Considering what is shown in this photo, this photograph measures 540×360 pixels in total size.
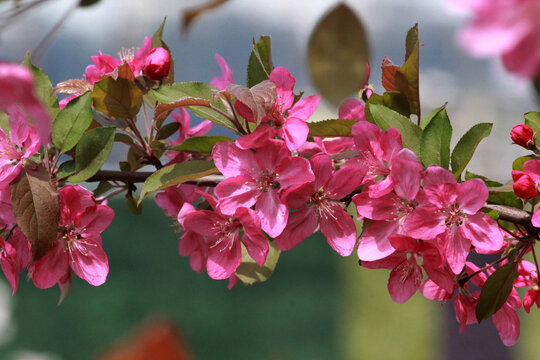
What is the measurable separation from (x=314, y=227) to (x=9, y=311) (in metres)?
4.06

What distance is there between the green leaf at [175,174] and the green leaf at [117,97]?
0.24 feet

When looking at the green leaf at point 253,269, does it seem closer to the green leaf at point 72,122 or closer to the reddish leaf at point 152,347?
the green leaf at point 72,122

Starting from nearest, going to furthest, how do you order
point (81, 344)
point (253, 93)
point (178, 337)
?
point (178, 337), point (253, 93), point (81, 344)

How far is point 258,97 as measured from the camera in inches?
18.8

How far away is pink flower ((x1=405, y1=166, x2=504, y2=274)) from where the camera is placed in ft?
1.59

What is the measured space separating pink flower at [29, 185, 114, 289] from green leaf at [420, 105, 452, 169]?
11.4 inches

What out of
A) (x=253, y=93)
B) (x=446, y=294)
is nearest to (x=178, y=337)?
(x=253, y=93)

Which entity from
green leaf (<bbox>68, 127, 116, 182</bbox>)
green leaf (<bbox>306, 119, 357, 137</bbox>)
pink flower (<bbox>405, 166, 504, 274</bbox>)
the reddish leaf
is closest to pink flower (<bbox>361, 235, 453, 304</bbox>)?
pink flower (<bbox>405, 166, 504, 274</bbox>)

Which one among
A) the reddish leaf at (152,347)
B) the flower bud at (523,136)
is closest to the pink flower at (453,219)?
the flower bud at (523,136)

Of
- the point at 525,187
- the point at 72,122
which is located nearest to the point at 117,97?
the point at 72,122

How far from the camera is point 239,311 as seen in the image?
411 cm

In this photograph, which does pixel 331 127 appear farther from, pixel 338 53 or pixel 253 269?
pixel 338 53

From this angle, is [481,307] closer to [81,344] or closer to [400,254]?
[400,254]

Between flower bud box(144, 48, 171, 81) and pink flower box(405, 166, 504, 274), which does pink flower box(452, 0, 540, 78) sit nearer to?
pink flower box(405, 166, 504, 274)
